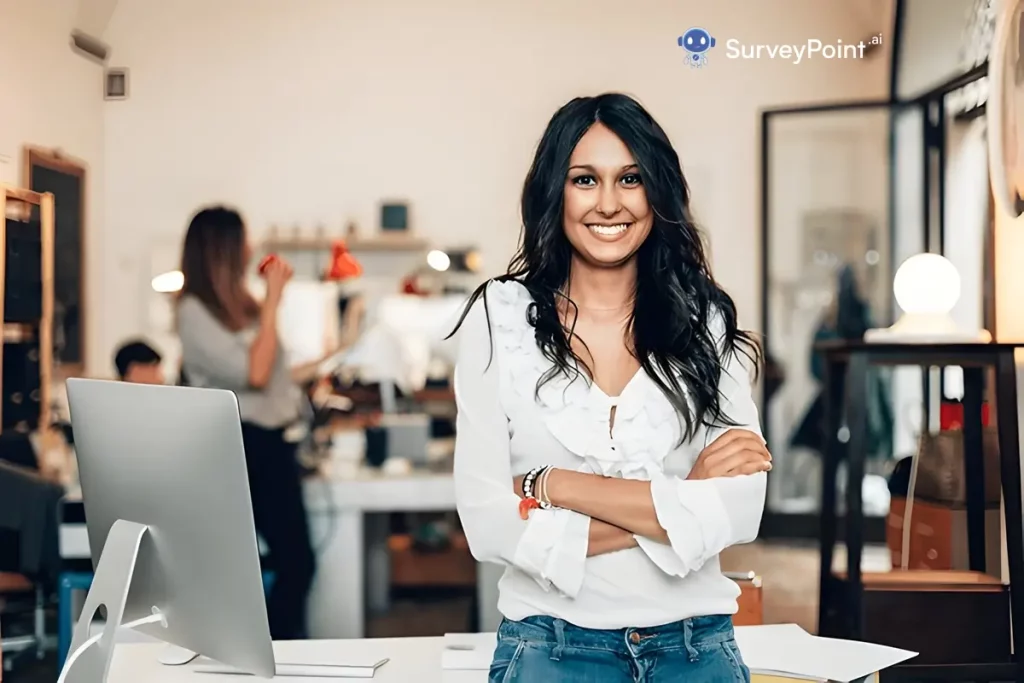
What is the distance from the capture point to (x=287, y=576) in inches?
115

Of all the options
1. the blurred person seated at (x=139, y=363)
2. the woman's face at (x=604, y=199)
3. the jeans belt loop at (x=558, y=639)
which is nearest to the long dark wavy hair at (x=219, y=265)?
the blurred person seated at (x=139, y=363)

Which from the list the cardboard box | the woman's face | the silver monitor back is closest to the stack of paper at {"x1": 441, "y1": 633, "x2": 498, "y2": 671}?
the silver monitor back

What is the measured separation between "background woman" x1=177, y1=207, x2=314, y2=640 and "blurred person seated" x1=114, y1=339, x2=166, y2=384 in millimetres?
73

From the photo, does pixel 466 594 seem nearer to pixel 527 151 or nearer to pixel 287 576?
pixel 287 576

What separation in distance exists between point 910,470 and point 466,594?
3.96ft

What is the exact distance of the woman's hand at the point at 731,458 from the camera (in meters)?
1.54

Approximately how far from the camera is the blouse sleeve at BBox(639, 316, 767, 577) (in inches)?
56.9

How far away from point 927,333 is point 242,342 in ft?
5.64

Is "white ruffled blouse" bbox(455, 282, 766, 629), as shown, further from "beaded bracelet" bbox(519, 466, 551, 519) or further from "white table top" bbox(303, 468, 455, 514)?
"white table top" bbox(303, 468, 455, 514)

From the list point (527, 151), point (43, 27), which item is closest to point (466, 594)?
point (527, 151)

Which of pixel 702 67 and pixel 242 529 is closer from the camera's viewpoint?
pixel 242 529

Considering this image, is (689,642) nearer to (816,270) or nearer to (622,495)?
(622,495)

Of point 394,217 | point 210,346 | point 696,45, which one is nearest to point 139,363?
point 210,346

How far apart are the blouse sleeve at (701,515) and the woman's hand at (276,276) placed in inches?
61.3
